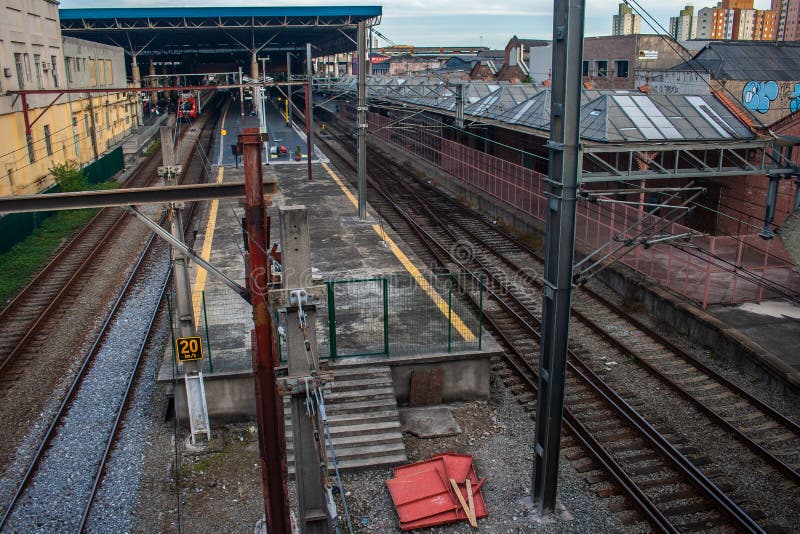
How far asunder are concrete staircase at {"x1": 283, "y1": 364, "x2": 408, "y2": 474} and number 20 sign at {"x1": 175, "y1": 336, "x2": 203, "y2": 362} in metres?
1.68

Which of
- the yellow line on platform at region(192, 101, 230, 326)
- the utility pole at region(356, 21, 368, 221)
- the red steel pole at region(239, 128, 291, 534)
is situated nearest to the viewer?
the red steel pole at region(239, 128, 291, 534)

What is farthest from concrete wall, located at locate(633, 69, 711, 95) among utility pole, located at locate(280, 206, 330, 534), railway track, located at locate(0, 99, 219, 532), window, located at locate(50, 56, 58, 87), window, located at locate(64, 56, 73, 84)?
utility pole, located at locate(280, 206, 330, 534)

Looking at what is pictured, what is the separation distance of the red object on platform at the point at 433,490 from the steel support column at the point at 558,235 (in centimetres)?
104

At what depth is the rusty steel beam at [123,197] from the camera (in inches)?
268

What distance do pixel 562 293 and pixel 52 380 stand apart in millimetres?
10102

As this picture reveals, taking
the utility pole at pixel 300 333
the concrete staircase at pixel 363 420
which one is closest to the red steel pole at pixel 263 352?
the utility pole at pixel 300 333

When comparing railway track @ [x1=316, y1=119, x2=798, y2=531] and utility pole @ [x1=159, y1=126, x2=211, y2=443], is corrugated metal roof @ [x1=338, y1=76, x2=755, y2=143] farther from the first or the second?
utility pole @ [x1=159, y1=126, x2=211, y2=443]

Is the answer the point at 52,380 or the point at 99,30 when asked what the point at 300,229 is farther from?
the point at 99,30

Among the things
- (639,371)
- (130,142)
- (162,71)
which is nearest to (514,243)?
(639,371)

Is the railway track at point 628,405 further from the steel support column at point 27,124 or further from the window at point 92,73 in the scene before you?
the window at point 92,73

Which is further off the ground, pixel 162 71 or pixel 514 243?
pixel 162 71

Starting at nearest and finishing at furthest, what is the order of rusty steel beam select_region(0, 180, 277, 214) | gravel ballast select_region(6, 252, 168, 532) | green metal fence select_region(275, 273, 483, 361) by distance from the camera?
rusty steel beam select_region(0, 180, 277, 214) < gravel ballast select_region(6, 252, 168, 532) < green metal fence select_region(275, 273, 483, 361)

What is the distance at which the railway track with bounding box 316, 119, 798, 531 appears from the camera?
9922mm

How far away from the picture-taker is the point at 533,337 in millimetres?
15750
